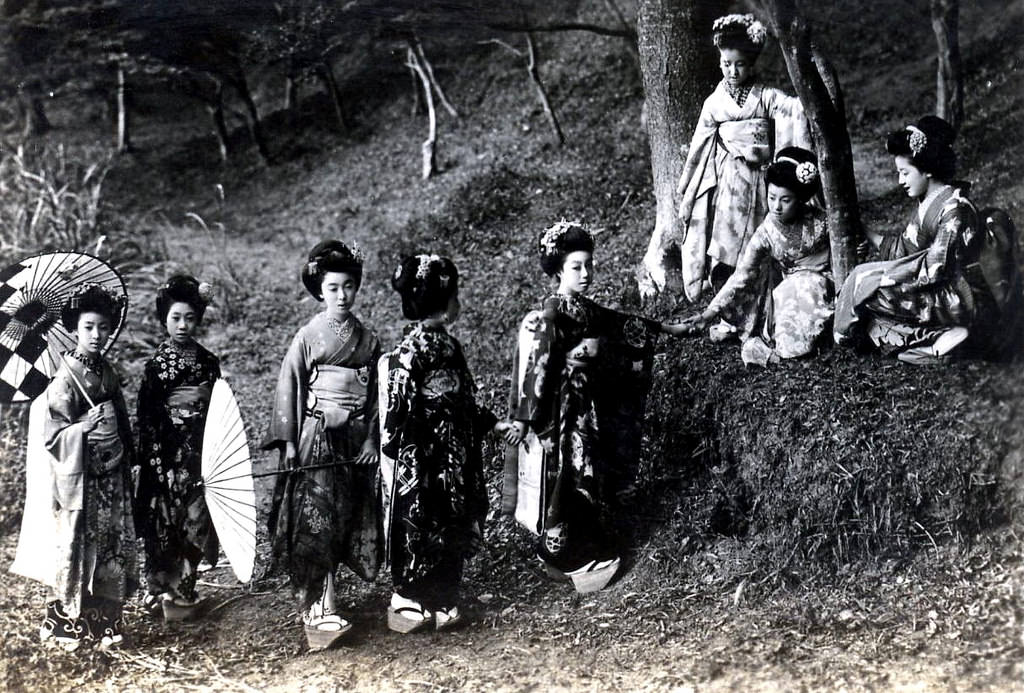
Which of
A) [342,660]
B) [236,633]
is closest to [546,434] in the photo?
[342,660]

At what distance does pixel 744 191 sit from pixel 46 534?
3745mm

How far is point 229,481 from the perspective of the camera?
15.6 feet

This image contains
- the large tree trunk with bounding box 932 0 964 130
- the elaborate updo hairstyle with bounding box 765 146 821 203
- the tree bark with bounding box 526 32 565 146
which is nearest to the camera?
the elaborate updo hairstyle with bounding box 765 146 821 203

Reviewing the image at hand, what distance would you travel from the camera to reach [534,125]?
249 inches

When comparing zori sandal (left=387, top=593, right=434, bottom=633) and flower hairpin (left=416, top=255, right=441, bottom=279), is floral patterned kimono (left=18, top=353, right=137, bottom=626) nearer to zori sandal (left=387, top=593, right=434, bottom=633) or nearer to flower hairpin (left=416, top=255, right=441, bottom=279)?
zori sandal (left=387, top=593, right=434, bottom=633)

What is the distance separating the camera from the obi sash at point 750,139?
5.07 m

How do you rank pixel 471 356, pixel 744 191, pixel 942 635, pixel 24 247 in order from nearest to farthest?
pixel 942 635, pixel 744 191, pixel 471 356, pixel 24 247

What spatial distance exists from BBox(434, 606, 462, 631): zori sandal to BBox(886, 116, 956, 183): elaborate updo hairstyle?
2960 millimetres

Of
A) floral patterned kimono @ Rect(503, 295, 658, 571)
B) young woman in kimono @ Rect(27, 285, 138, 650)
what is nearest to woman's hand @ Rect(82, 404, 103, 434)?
young woman in kimono @ Rect(27, 285, 138, 650)

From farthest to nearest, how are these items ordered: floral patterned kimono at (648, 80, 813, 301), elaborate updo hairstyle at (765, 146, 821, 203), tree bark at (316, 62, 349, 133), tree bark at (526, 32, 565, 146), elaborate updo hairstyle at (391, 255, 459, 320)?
tree bark at (526, 32, 565, 146) → tree bark at (316, 62, 349, 133) → floral patterned kimono at (648, 80, 813, 301) → elaborate updo hairstyle at (765, 146, 821, 203) → elaborate updo hairstyle at (391, 255, 459, 320)

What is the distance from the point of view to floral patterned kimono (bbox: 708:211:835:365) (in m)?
4.90

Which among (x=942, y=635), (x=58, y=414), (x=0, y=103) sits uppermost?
(x=0, y=103)

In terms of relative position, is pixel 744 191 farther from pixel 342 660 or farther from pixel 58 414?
pixel 58 414

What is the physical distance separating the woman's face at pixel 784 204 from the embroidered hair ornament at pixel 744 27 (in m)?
0.72
